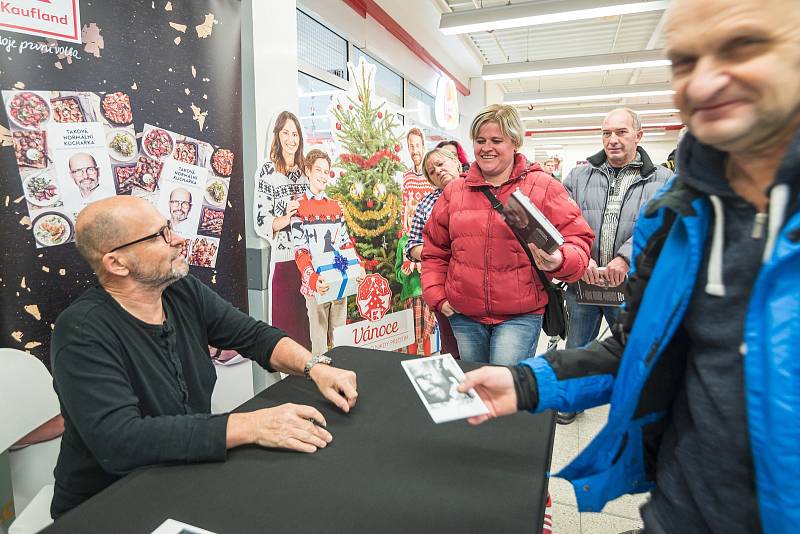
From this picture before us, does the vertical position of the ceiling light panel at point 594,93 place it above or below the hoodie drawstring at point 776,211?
above

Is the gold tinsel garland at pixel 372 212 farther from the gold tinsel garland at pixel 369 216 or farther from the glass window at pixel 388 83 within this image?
the glass window at pixel 388 83

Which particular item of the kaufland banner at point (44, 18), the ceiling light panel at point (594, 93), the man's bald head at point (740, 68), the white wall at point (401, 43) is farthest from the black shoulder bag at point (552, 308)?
the ceiling light panel at point (594, 93)

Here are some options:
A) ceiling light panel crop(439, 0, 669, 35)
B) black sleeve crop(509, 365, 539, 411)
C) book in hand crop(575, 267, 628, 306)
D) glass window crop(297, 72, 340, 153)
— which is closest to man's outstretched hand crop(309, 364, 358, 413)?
black sleeve crop(509, 365, 539, 411)

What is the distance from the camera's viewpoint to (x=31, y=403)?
1402 millimetres

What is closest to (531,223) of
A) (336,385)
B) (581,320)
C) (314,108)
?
(336,385)

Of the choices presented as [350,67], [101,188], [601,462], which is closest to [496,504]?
[601,462]

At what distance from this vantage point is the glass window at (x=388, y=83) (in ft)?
17.0

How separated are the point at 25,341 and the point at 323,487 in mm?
1169

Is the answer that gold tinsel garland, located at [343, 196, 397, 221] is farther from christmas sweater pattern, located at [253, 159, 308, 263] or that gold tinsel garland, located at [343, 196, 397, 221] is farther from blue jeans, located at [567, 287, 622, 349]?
blue jeans, located at [567, 287, 622, 349]

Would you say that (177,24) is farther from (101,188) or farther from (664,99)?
(664,99)

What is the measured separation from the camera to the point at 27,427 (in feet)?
4.54

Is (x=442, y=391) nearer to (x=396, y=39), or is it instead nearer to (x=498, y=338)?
(x=498, y=338)

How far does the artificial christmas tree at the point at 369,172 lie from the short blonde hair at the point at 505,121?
110cm

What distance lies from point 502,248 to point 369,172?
4.71 feet
